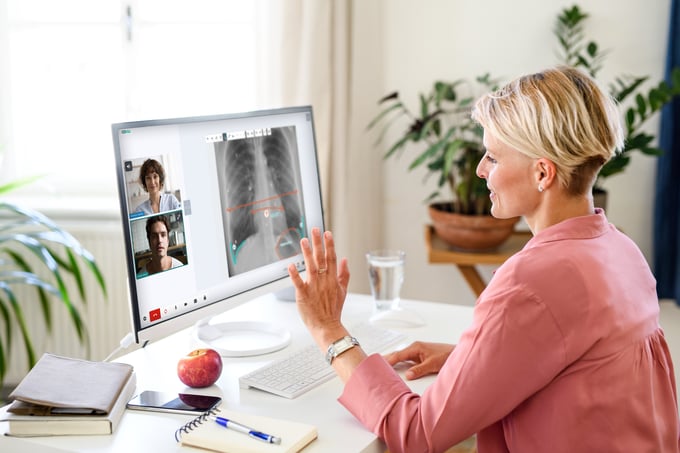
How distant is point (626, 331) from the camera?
1.14 m

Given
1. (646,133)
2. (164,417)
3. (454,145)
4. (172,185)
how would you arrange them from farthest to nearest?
(646,133) → (454,145) → (172,185) → (164,417)

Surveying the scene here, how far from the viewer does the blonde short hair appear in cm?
116

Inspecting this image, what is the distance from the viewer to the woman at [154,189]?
1375 mm

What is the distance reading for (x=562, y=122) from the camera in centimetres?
116

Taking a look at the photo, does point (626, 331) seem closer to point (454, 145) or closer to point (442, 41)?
point (454, 145)

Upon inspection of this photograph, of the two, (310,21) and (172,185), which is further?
(310,21)

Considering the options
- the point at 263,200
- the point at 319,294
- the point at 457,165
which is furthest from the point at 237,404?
the point at 457,165

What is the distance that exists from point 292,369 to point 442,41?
1660mm

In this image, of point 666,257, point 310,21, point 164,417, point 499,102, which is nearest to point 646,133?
point 666,257

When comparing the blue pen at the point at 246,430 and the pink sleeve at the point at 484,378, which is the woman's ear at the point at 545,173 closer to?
the pink sleeve at the point at 484,378

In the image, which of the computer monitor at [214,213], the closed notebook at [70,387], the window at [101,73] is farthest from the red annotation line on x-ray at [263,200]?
the window at [101,73]

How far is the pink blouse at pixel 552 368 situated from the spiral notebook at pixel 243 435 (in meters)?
0.12

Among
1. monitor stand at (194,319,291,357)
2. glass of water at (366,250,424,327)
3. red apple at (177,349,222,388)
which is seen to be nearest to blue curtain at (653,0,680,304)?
glass of water at (366,250,424,327)

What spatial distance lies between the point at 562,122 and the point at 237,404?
67 cm
